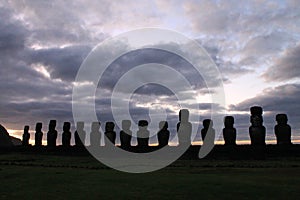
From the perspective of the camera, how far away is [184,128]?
28.2 m

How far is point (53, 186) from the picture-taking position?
10.1 m

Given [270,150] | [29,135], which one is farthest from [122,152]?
[29,135]

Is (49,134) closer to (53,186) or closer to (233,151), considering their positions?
(233,151)

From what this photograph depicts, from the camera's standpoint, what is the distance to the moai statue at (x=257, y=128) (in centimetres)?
2564

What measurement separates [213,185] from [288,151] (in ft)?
50.7

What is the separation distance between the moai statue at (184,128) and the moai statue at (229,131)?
280 centimetres

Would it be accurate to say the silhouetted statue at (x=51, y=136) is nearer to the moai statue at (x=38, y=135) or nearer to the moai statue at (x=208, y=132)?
the moai statue at (x=38, y=135)

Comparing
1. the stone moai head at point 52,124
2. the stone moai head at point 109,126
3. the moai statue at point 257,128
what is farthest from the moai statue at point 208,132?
the stone moai head at point 52,124

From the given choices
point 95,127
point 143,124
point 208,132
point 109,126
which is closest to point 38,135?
point 95,127

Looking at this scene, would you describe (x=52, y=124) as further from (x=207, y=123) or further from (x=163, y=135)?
(x=207, y=123)

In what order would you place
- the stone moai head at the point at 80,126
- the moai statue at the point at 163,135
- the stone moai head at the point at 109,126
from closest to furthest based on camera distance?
the moai statue at the point at 163,135 → the stone moai head at the point at 109,126 → the stone moai head at the point at 80,126

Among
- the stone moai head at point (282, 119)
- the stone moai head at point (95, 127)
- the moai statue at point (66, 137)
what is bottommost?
the moai statue at point (66, 137)

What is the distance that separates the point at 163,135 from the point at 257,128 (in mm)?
7558

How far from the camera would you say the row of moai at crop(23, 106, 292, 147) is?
25.6 meters
